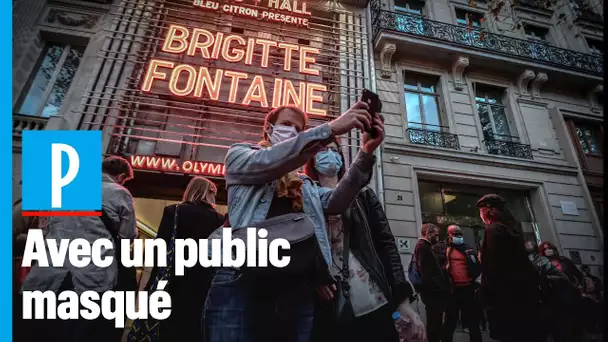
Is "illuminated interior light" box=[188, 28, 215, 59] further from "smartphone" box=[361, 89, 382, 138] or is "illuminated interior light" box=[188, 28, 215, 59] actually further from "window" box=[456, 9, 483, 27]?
"window" box=[456, 9, 483, 27]

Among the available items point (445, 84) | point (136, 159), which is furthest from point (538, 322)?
point (445, 84)

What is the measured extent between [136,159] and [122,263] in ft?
13.1

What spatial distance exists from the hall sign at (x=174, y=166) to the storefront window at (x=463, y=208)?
4.90 m

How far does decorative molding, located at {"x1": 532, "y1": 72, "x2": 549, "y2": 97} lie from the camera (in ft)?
29.3

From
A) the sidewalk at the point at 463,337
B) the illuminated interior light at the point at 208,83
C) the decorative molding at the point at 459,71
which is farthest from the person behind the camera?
the decorative molding at the point at 459,71

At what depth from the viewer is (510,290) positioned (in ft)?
8.93

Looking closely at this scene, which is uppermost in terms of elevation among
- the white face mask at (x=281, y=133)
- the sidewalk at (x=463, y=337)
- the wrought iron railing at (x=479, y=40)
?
the wrought iron railing at (x=479, y=40)

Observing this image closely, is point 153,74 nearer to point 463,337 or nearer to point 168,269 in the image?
point 168,269

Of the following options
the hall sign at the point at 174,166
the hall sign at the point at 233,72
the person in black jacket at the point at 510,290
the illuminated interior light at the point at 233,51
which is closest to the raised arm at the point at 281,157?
the person in black jacket at the point at 510,290

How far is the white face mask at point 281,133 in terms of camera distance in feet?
5.17

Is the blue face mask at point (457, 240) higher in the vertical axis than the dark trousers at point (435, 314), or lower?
higher

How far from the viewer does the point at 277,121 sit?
1.68 metres

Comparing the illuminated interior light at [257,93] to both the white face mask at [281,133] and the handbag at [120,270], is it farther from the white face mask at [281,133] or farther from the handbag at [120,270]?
the white face mask at [281,133]

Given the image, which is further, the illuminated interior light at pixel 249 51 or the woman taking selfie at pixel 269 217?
the illuminated interior light at pixel 249 51
